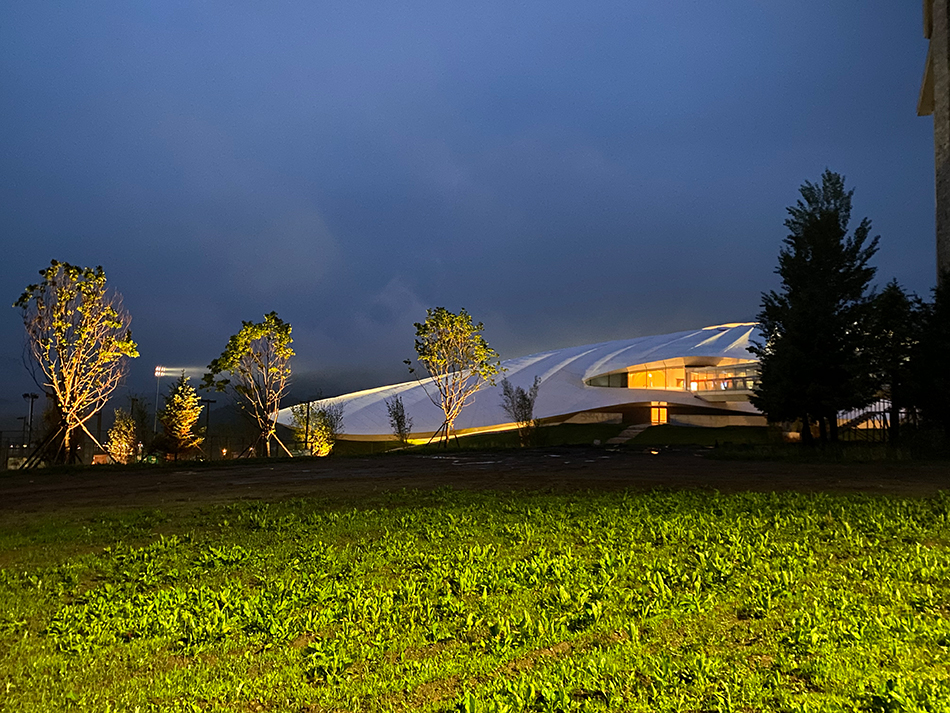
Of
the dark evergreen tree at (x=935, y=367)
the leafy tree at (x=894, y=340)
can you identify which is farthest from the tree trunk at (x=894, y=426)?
the dark evergreen tree at (x=935, y=367)

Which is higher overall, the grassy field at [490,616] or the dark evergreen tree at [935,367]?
the dark evergreen tree at [935,367]

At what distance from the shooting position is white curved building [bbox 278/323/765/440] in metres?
52.8

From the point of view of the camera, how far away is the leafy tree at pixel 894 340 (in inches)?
733

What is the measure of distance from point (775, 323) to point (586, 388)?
104 feet

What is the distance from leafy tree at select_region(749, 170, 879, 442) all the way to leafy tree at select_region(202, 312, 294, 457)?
17.3 m

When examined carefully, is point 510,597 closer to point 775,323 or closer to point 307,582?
point 307,582

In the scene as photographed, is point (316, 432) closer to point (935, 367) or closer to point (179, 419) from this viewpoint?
point (179, 419)

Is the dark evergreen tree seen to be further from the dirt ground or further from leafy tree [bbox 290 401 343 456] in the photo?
leafy tree [bbox 290 401 343 456]

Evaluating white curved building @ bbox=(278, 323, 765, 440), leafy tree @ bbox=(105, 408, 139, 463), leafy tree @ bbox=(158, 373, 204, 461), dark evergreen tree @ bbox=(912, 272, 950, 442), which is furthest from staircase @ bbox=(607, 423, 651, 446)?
leafy tree @ bbox=(105, 408, 139, 463)

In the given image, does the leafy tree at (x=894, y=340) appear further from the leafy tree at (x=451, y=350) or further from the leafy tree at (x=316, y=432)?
the leafy tree at (x=316, y=432)

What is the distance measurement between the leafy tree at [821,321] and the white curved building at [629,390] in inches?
1117

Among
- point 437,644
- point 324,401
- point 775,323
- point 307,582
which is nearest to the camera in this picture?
point 437,644

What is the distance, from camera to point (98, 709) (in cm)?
309

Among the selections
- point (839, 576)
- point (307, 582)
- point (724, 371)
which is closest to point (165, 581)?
Result: point (307, 582)
